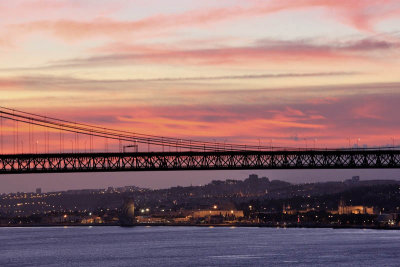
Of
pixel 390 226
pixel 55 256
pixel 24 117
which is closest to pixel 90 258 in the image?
pixel 55 256

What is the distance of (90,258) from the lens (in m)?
109

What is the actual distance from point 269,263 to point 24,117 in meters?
27.3

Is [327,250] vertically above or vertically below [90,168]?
below

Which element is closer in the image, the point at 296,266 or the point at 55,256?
the point at 296,266

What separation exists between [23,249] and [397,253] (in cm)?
5229

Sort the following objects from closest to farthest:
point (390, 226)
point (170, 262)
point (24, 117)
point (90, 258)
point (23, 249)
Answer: point (24, 117) → point (170, 262) → point (90, 258) → point (23, 249) → point (390, 226)

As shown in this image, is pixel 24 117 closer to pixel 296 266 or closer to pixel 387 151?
pixel 296 266

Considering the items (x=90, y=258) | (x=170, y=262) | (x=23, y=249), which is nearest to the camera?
(x=170, y=262)

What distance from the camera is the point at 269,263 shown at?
96188 millimetres

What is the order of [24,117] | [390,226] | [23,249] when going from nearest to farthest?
[24,117], [23,249], [390,226]

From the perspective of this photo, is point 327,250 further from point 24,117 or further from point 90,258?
point 24,117

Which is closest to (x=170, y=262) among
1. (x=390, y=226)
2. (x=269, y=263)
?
(x=269, y=263)

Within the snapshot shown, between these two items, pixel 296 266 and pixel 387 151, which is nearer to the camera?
pixel 296 266

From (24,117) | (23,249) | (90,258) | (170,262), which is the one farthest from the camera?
(23,249)
